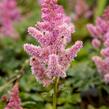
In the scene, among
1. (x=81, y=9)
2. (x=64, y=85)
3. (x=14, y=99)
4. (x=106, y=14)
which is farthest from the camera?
(x=81, y=9)

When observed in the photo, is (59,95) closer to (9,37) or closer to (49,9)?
(49,9)

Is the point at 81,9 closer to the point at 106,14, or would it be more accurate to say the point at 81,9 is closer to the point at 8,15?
the point at 8,15

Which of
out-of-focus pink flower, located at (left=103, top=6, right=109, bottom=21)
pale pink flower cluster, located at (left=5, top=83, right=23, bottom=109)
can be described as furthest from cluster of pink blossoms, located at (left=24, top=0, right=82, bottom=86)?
out-of-focus pink flower, located at (left=103, top=6, right=109, bottom=21)

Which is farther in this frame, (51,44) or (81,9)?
(81,9)

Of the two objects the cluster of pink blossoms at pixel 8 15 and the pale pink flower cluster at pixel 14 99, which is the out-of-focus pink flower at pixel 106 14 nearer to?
the pale pink flower cluster at pixel 14 99

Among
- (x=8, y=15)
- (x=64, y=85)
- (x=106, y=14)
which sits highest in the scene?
(x=8, y=15)

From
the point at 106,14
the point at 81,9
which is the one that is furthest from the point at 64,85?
the point at 81,9

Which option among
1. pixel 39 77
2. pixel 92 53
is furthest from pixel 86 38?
pixel 39 77

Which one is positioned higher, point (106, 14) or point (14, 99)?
point (106, 14)

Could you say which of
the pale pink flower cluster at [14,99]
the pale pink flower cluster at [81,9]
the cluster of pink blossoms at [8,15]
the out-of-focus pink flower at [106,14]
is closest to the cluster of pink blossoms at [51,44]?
the pale pink flower cluster at [14,99]
